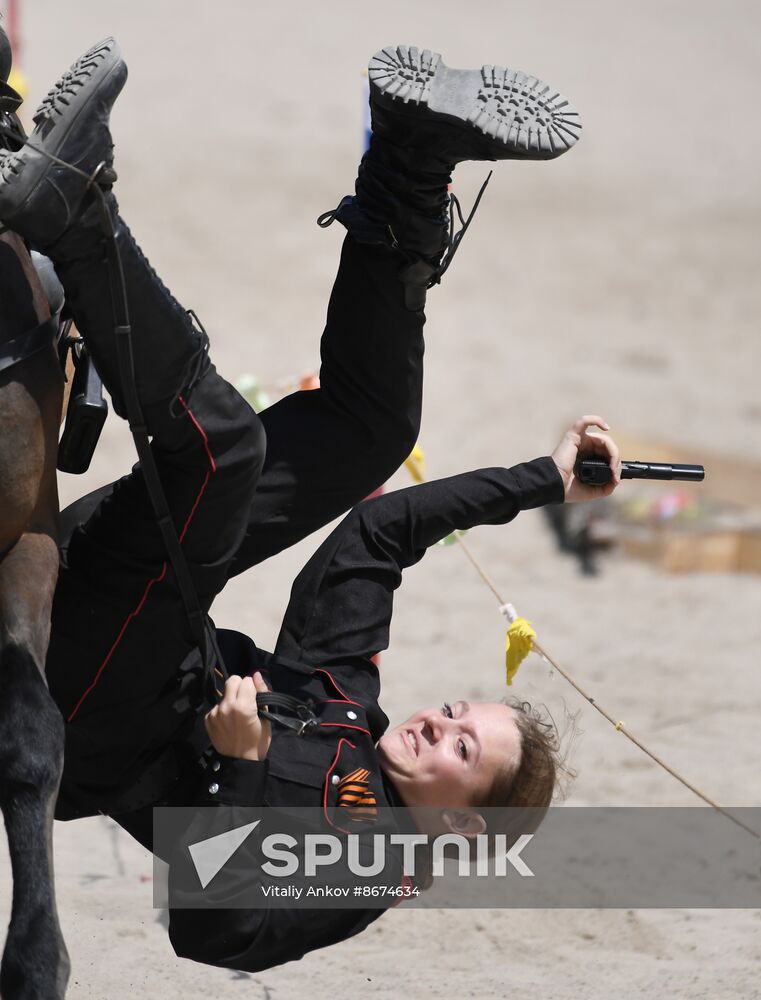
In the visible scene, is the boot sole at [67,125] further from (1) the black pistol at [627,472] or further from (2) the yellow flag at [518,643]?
(2) the yellow flag at [518,643]

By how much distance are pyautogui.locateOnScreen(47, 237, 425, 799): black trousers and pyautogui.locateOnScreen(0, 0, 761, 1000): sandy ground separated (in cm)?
64

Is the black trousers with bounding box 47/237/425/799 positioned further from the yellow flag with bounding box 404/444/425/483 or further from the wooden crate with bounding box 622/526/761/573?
the wooden crate with bounding box 622/526/761/573

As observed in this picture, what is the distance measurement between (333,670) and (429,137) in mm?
944

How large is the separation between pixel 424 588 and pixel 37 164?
346 cm

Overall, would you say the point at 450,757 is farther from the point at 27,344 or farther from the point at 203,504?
the point at 27,344

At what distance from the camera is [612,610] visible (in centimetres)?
496

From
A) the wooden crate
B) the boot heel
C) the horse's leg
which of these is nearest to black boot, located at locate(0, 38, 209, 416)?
the horse's leg

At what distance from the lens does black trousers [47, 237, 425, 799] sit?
2.04 m

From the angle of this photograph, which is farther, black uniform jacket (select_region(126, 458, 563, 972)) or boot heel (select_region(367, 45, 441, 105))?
black uniform jacket (select_region(126, 458, 563, 972))

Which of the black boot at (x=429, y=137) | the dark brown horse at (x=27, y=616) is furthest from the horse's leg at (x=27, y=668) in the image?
the black boot at (x=429, y=137)

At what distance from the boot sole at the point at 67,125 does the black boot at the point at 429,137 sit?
0.44m

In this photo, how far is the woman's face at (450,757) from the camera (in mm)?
2375

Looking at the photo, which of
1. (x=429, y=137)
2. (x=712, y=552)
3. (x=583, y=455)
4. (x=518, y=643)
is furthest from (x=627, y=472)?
(x=712, y=552)

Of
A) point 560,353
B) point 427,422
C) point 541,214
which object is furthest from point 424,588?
point 541,214
